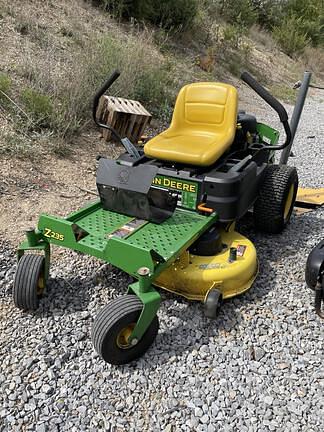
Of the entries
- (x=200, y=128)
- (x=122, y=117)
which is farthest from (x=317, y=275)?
(x=122, y=117)

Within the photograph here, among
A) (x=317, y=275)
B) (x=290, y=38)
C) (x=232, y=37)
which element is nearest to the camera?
(x=317, y=275)

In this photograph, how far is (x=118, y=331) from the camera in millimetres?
2197

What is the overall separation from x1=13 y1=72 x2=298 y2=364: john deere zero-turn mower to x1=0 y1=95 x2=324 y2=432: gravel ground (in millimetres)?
136

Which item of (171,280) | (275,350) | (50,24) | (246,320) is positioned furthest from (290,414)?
(50,24)

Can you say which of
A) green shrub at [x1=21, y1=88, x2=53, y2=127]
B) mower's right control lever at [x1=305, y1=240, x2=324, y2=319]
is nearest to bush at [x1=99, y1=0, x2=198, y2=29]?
green shrub at [x1=21, y1=88, x2=53, y2=127]

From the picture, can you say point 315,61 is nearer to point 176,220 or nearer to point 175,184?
point 175,184

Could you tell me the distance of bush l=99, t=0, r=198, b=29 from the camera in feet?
30.9

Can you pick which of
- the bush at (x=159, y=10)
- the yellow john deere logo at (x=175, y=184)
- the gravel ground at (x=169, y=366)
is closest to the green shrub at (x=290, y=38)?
the bush at (x=159, y=10)

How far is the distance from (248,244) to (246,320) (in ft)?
1.87

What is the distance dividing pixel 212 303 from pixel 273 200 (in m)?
1.28

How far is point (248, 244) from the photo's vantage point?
9.92ft

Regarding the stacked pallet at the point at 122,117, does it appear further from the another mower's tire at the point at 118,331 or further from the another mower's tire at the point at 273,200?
the another mower's tire at the point at 118,331

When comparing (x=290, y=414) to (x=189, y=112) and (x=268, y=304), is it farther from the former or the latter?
(x=189, y=112)

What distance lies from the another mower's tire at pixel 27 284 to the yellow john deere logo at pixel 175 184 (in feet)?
3.46
